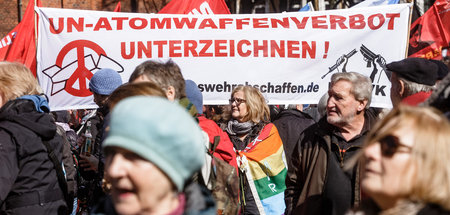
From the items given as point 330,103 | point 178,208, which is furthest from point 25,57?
point 178,208

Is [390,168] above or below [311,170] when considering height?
above

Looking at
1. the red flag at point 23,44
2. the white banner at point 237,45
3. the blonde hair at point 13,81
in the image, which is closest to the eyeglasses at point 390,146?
the blonde hair at point 13,81

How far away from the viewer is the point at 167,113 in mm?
1744

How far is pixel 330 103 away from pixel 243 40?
2555mm

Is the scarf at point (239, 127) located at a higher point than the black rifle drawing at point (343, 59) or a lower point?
lower

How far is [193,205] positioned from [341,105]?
2.16 m

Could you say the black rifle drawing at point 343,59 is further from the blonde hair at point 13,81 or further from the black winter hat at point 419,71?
the blonde hair at point 13,81

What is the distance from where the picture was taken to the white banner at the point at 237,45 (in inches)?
243

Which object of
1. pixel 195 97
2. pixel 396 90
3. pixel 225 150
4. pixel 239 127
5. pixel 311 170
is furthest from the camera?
pixel 239 127

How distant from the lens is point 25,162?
136 inches

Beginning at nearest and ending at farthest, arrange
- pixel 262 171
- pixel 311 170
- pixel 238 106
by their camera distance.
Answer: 1. pixel 311 170
2. pixel 262 171
3. pixel 238 106

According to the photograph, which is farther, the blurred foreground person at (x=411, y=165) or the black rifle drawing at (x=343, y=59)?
the black rifle drawing at (x=343, y=59)

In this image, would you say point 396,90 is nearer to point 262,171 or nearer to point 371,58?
point 262,171

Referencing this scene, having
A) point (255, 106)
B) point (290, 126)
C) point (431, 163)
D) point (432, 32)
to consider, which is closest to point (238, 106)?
point (255, 106)
